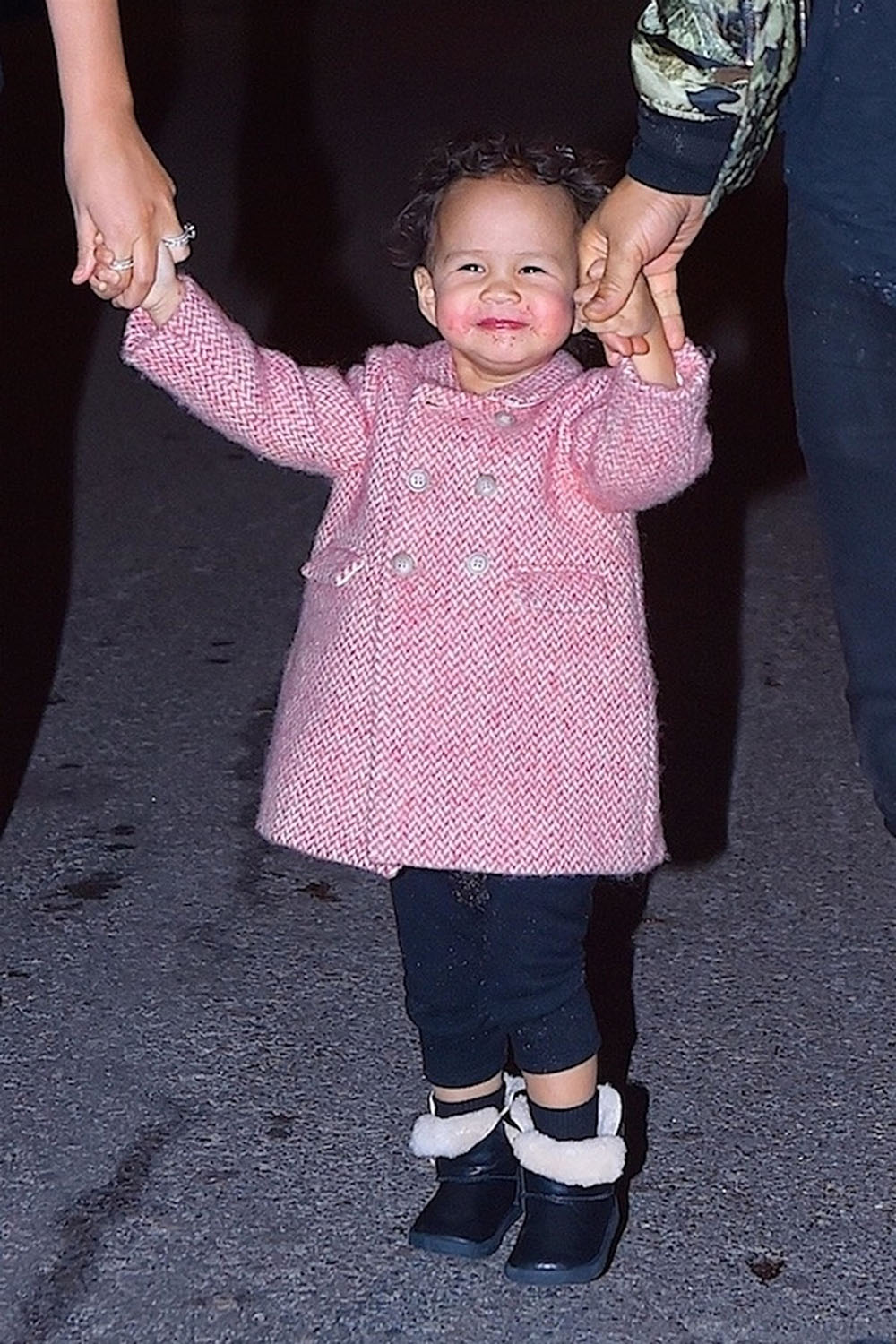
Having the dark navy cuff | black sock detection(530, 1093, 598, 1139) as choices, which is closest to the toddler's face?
the dark navy cuff

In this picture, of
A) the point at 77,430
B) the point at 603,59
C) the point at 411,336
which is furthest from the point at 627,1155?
the point at 603,59

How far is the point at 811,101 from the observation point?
101 inches

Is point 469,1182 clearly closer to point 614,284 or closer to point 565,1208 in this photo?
point 565,1208

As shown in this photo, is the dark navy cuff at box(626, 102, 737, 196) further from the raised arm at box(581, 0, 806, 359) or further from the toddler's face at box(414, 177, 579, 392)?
the toddler's face at box(414, 177, 579, 392)

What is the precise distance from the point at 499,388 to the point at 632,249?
0.85 feet

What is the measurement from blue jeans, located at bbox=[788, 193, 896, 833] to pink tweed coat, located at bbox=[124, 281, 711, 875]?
15 cm

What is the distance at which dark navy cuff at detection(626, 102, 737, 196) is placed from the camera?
252 centimetres

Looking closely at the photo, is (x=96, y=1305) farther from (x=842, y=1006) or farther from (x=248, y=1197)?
(x=842, y=1006)

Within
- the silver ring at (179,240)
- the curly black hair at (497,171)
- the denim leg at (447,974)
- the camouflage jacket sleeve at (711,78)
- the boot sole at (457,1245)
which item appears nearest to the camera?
the camouflage jacket sleeve at (711,78)

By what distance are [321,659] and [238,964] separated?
1024mm

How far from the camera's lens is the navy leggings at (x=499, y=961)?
278 centimetres

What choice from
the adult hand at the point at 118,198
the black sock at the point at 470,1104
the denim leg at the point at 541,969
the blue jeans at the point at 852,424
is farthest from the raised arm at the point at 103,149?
the black sock at the point at 470,1104

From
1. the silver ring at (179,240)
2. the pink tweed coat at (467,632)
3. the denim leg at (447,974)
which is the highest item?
the silver ring at (179,240)

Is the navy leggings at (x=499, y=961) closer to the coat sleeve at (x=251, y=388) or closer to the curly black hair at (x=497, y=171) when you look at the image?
the coat sleeve at (x=251, y=388)
